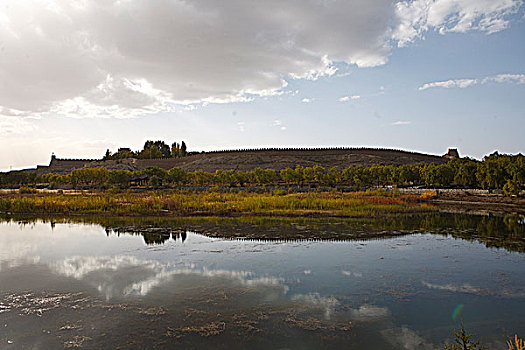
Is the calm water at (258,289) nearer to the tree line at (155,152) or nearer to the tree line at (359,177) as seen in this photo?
the tree line at (359,177)

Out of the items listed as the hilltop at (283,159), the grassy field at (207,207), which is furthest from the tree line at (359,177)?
the hilltop at (283,159)

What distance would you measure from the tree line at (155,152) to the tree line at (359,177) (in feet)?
185

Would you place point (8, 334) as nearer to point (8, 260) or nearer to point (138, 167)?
point (8, 260)

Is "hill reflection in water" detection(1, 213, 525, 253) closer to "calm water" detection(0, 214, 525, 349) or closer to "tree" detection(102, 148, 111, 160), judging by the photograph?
"calm water" detection(0, 214, 525, 349)

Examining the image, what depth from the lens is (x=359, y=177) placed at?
77625 mm

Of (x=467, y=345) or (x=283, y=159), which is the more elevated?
(x=283, y=159)

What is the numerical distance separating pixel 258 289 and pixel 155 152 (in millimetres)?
153475

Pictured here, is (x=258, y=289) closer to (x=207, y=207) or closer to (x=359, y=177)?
(x=207, y=207)

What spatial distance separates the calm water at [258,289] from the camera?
307 inches

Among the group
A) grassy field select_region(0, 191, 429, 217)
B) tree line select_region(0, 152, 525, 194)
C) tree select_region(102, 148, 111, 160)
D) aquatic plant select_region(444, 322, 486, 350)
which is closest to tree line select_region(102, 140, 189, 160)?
tree select_region(102, 148, 111, 160)

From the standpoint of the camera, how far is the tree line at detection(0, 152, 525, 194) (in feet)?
145

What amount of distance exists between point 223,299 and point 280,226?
42.8 feet

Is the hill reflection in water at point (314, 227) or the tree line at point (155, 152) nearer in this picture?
the hill reflection in water at point (314, 227)

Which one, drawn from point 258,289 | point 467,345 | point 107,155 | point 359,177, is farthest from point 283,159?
point 467,345
